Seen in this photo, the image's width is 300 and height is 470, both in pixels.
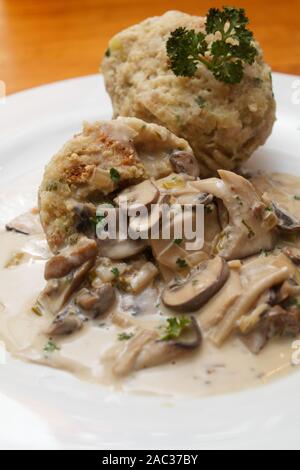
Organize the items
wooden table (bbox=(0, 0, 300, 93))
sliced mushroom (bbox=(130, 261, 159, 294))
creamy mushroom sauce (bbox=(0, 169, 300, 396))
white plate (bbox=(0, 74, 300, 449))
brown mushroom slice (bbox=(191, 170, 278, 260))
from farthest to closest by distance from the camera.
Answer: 1. wooden table (bbox=(0, 0, 300, 93))
2. brown mushroom slice (bbox=(191, 170, 278, 260))
3. sliced mushroom (bbox=(130, 261, 159, 294))
4. creamy mushroom sauce (bbox=(0, 169, 300, 396))
5. white plate (bbox=(0, 74, 300, 449))

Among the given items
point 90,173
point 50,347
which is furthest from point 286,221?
point 50,347

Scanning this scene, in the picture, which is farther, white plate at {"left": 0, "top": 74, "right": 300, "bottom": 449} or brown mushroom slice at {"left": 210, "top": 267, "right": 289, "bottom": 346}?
brown mushroom slice at {"left": 210, "top": 267, "right": 289, "bottom": 346}

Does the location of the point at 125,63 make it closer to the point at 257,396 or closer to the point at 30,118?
the point at 30,118

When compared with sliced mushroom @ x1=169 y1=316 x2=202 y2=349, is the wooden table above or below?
above

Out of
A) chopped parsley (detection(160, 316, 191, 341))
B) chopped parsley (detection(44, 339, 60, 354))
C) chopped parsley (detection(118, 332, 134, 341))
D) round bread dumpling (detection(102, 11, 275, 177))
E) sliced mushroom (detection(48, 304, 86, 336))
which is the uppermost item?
round bread dumpling (detection(102, 11, 275, 177))

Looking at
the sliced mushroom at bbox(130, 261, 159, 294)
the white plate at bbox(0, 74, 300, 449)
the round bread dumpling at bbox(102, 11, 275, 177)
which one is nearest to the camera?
the white plate at bbox(0, 74, 300, 449)

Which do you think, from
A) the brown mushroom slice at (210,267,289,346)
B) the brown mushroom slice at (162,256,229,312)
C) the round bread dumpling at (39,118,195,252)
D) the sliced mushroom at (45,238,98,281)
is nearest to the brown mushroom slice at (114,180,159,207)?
the round bread dumpling at (39,118,195,252)

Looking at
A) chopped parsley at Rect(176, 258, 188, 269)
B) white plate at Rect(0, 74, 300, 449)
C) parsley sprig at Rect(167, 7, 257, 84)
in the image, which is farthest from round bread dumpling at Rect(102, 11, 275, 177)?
white plate at Rect(0, 74, 300, 449)

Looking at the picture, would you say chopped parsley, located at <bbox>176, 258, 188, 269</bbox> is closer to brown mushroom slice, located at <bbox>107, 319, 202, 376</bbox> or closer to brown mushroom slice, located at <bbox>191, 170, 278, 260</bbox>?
brown mushroom slice, located at <bbox>191, 170, 278, 260</bbox>
